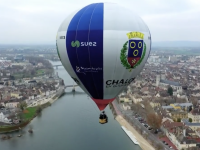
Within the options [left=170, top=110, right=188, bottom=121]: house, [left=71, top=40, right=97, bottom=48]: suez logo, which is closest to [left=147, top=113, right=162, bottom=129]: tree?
[left=170, top=110, right=188, bottom=121]: house

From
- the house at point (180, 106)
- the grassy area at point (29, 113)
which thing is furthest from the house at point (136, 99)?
the grassy area at point (29, 113)

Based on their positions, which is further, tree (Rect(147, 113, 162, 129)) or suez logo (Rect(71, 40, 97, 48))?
tree (Rect(147, 113, 162, 129))

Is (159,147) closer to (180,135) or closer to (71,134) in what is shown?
(180,135)

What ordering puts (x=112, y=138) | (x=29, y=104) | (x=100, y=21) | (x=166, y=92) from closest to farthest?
(x=100, y=21) < (x=112, y=138) < (x=29, y=104) < (x=166, y=92)

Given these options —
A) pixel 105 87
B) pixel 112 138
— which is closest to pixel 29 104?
pixel 112 138

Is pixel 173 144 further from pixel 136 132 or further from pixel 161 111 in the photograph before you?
pixel 161 111

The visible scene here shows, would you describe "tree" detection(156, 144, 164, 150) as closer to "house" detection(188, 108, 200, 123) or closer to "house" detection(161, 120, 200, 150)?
"house" detection(161, 120, 200, 150)
